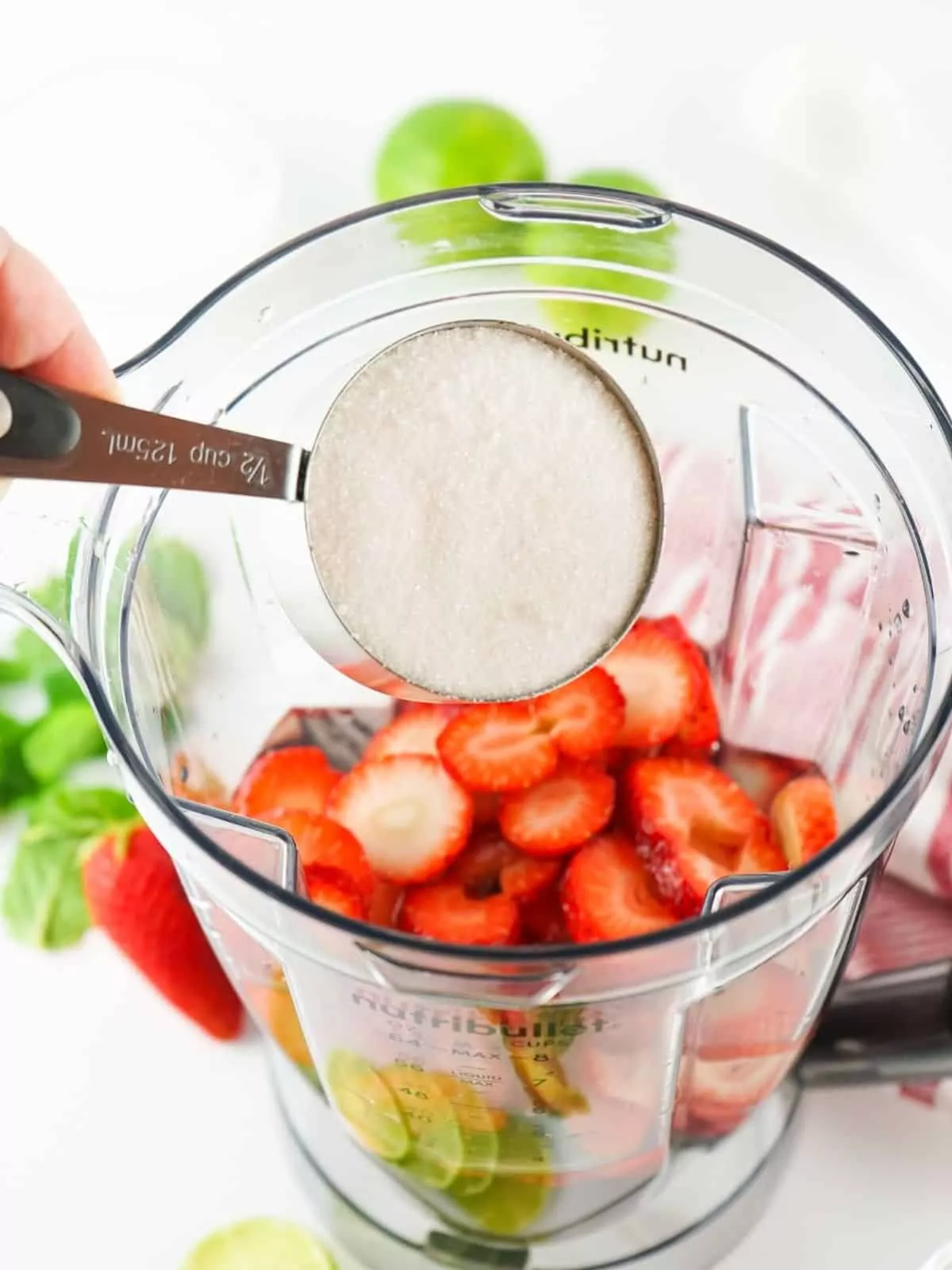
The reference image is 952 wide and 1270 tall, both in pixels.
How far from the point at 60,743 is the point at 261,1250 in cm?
28

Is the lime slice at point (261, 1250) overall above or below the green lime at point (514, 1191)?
below

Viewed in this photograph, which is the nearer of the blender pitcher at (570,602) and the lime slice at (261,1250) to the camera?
the blender pitcher at (570,602)

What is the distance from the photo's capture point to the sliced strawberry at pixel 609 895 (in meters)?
0.66

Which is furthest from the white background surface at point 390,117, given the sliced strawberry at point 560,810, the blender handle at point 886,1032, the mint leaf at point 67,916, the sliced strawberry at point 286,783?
the blender handle at point 886,1032

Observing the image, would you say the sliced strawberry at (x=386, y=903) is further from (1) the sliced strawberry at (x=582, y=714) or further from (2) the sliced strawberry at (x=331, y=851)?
(1) the sliced strawberry at (x=582, y=714)

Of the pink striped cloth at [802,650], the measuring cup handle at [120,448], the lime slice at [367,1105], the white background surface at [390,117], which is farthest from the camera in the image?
the white background surface at [390,117]

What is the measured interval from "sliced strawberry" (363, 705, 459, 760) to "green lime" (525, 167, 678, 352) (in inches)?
8.1

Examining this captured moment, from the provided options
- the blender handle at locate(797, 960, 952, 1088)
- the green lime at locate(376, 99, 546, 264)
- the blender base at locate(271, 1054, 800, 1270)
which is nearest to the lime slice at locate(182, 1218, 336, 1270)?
the blender base at locate(271, 1054, 800, 1270)

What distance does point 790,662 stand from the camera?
77 centimetres

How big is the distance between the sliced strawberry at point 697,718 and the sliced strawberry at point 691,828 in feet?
0.12

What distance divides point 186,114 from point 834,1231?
2.49 feet

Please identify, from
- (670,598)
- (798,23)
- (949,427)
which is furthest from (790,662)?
(798,23)

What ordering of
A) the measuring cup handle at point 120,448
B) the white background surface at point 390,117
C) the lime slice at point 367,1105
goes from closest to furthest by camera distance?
the measuring cup handle at point 120,448 < the lime slice at point 367,1105 < the white background surface at point 390,117

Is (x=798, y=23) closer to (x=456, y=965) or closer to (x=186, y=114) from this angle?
(x=186, y=114)
